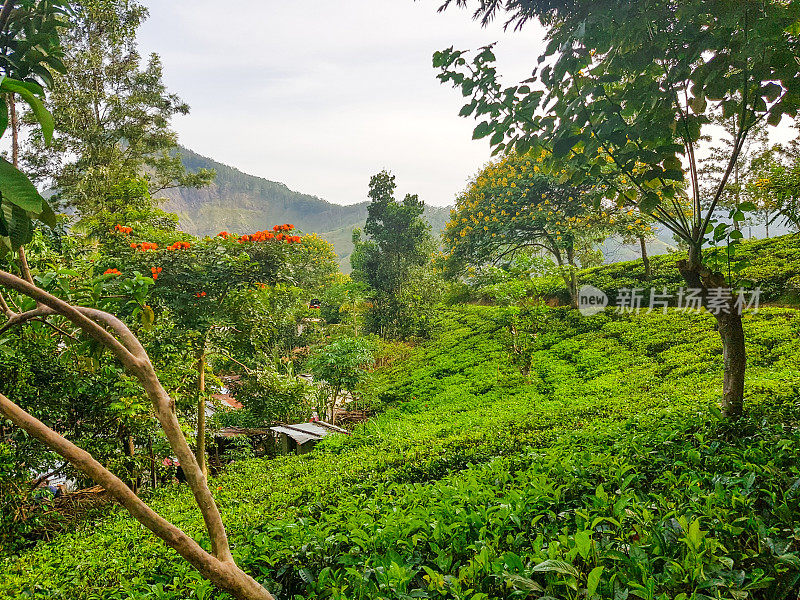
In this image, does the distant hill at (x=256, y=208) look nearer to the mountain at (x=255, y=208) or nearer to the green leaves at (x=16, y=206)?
the mountain at (x=255, y=208)

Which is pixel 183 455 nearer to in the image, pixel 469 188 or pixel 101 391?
pixel 101 391

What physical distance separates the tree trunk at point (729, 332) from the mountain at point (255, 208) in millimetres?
92655

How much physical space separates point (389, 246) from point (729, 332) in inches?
466

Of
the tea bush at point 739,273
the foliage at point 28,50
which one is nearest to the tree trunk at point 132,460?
the foliage at point 28,50

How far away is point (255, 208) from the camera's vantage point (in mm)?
121312

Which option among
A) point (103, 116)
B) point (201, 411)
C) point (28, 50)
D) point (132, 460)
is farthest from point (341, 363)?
point (103, 116)

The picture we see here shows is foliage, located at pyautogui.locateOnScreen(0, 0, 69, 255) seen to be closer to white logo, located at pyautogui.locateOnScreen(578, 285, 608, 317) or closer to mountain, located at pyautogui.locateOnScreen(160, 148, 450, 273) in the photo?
white logo, located at pyautogui.locateOnScreen(578, 285, 608, 317)

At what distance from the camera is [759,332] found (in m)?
6.43

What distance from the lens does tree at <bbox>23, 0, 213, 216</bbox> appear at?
12.6 metres

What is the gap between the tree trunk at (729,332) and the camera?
2959mm

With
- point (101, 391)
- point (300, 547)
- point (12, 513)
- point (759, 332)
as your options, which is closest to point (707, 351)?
point (759, 332)

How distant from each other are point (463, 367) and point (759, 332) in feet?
17.1

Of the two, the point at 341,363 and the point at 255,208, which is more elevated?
the point at 255,208

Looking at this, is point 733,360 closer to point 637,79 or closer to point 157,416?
point 637,79
